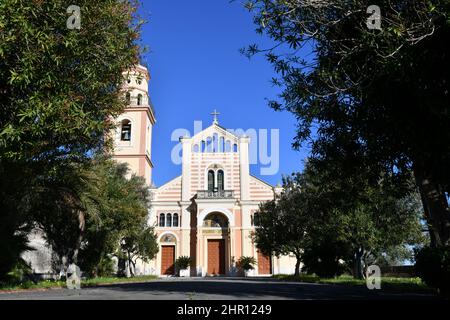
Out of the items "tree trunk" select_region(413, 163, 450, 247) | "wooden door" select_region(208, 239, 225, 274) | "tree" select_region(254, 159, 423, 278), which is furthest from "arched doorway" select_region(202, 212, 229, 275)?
"tree trunk" select_region(413, 163, 450, 247)

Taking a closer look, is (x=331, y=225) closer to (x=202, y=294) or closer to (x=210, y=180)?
(x=202, y=294)

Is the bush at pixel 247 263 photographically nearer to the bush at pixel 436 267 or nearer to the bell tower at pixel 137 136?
the bell tower at pixel 137 136

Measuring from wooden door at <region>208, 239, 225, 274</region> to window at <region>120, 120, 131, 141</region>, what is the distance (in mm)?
14131

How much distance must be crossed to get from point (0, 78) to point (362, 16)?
7.44 m

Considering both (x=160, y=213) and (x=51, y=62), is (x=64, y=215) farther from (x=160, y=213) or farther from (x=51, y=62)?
(x=160, y=213)

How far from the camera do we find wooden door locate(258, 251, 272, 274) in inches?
1743

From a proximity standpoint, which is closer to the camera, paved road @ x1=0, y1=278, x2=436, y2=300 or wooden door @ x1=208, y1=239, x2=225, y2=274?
paved road @ x1=0, y1=278, x2=436, y2=300

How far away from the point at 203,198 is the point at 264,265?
31.1ft

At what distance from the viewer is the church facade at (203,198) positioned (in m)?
44.1

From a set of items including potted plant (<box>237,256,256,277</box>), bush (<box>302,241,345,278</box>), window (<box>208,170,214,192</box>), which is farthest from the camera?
window (<box>208,170,214,192</box>)

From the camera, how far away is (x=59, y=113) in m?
8.74

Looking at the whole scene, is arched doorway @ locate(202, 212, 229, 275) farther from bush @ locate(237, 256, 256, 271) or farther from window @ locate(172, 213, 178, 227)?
window @ locate(172, 213, 178, 227)

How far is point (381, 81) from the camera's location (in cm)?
802
